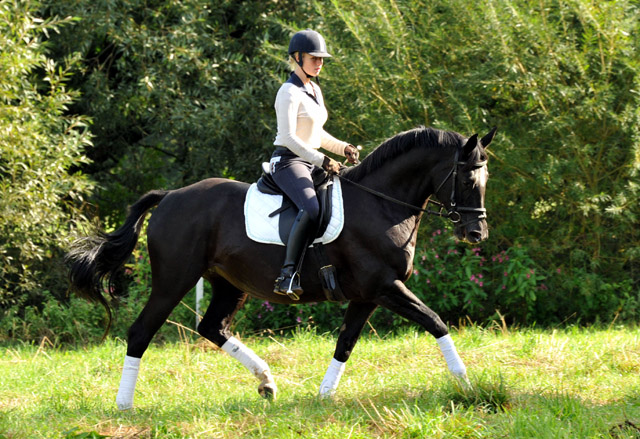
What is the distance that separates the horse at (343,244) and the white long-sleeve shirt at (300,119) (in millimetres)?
396

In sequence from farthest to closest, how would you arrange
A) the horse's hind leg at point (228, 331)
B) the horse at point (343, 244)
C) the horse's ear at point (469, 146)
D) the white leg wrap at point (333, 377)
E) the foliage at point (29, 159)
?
the foliage at point (29, 159) < the horse's hind leg at point (228, 331) < the white leg wrap at point (333, 377) < the horse at point (343, 244) < the horse's ear at point (469, 146)

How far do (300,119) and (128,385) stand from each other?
2.51 m

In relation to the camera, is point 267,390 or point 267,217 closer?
point 267,217

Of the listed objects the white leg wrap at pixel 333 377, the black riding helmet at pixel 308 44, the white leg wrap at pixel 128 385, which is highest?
the black riding helmet at pixel 308 44

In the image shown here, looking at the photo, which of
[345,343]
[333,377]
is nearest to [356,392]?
[333,377]

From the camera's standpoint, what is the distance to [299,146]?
5.59 m

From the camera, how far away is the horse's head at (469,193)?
17.6 feet

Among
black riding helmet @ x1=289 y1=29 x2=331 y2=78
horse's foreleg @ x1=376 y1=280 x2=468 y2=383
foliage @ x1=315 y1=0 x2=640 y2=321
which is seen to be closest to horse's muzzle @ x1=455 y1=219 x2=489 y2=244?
horse's foreleg @ x1=376 y1=280 x2=468 y2=383

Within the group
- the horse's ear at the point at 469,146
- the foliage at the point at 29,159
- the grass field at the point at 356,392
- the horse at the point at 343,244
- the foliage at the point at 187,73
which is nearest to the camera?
the grass field at the point at 356,392

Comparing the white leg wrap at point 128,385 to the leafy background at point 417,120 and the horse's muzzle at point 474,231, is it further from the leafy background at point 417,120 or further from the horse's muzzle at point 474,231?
the leafy background at point 417,120

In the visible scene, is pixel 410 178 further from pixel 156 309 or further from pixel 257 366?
pixel 156 309

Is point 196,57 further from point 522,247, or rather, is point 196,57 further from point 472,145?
point 472,145

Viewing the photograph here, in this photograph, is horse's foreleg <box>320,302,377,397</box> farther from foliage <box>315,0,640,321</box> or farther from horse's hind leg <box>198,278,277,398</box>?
foliage <box>315,0,640,321</box>

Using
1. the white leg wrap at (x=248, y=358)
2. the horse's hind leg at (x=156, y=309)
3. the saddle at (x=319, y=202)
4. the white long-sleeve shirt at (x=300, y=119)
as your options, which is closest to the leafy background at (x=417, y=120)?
the white long-sleeve shirt at (x=300, y=119)
